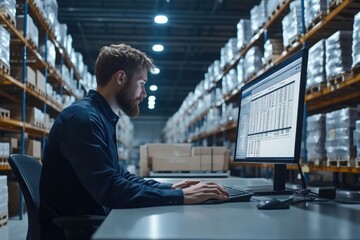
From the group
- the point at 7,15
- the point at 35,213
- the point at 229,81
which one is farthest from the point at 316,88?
the point at 229,81

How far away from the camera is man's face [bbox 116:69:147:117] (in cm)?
212

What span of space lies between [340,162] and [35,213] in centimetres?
323

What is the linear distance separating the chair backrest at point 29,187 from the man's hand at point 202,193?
2.47ft

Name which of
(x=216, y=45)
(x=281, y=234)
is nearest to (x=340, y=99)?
(x=281, y=234)

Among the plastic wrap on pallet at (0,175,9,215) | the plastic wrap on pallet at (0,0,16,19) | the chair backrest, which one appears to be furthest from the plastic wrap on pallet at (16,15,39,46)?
the chair backrest

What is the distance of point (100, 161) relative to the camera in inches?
64.0

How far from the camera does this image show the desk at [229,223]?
3.27 ft

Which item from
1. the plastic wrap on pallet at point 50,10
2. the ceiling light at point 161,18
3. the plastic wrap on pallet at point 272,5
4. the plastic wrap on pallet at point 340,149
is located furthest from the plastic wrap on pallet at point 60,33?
the plastic wrap on pallet at point 340,149

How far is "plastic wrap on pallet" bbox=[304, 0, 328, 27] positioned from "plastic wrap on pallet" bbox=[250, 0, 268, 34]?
165cm

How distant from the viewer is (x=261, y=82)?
2.19 m

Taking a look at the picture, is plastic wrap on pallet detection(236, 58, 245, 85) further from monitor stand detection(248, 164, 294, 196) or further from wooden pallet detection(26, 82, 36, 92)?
monitor stand detection(248, 164, 294, 196)

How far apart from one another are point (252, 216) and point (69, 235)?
32.7 inches

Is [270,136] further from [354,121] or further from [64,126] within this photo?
[354,121]

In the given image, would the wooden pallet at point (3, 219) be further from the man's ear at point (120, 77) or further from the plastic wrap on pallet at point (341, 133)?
the man's ear at point (120, 77)
